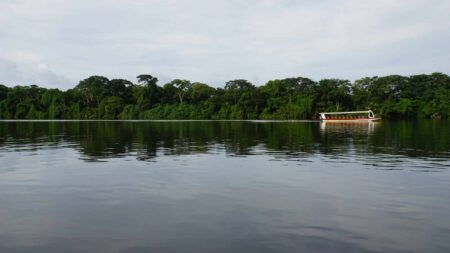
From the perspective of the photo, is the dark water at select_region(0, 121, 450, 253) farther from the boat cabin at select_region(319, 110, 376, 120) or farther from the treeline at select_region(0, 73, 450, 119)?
the treeline at select_region(0, 73, 450, 119)

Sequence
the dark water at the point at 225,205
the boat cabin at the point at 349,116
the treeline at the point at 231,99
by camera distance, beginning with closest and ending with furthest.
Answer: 1. the dark water at the point at 225,205
2. the boat cabin at the point at 349,116
3. the treeline at the point at 231,99

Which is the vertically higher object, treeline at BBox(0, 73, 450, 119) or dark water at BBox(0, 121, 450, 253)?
treeline at BBox(0, 73, 450, 119)

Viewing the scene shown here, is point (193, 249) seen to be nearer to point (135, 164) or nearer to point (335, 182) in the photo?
point (335, 182)

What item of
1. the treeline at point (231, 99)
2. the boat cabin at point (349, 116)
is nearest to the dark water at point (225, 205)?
the boat cabin at point (349, 116)

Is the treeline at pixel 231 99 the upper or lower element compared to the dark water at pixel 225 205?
upper

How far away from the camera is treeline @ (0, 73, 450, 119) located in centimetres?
13438

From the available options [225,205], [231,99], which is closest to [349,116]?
[231,99]

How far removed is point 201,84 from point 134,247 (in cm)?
15624

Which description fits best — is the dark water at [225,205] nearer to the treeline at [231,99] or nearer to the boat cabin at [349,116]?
the boat cabin at [349,116]

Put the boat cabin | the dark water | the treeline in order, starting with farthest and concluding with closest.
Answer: the treeline < the boat cabin < the dark water

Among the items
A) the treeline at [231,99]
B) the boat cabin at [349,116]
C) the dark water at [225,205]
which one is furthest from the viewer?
the treeline at [231,99]

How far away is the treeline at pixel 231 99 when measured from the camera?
13438 centimetres

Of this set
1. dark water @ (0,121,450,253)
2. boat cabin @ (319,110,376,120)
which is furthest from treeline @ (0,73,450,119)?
dark water @ (0,121,450,253)

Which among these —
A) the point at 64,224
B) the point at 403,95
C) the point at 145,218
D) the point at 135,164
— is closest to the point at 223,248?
the point at 145,218
